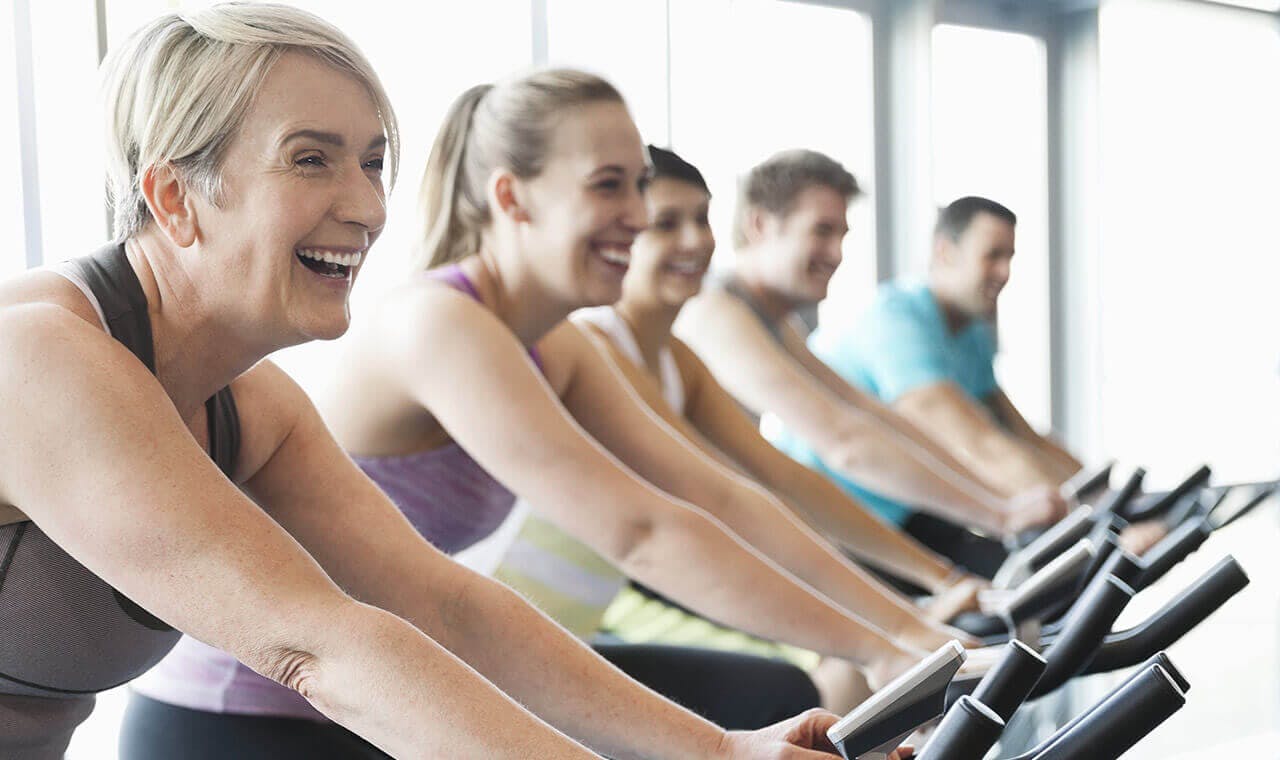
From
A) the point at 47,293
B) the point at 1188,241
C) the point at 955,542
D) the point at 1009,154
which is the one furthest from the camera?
the point at 1188,241

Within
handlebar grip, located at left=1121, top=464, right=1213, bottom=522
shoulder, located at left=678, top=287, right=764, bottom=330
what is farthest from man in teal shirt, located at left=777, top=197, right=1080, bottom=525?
handlebar grip, located at left=1121, top=464, right=1213, bottom=522

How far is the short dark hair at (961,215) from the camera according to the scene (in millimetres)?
4117

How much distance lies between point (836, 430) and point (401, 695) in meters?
2.08

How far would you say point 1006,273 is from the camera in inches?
161

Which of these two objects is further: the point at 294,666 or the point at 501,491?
the point at 501,491

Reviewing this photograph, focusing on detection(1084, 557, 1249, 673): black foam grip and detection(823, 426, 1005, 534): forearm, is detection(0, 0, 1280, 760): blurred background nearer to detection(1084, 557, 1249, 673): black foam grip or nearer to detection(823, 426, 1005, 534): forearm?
detection(823, 426, 1005, 534): forearm

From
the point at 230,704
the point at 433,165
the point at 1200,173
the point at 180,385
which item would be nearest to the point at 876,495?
the point at 433,165

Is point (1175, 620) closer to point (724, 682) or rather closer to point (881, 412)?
point (724, 682)

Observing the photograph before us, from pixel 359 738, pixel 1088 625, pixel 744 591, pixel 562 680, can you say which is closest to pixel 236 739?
pixel 359 738

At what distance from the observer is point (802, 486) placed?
8.58 ft

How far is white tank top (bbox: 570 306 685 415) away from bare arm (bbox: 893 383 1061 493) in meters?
1.22

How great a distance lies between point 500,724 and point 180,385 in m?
0.48

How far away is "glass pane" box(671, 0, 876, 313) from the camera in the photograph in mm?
4855

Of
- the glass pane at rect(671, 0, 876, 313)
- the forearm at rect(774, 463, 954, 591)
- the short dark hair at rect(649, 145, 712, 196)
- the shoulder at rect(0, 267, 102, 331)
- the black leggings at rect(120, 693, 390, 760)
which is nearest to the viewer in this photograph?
the shoulder at rect(0, 267, 102, 331)
